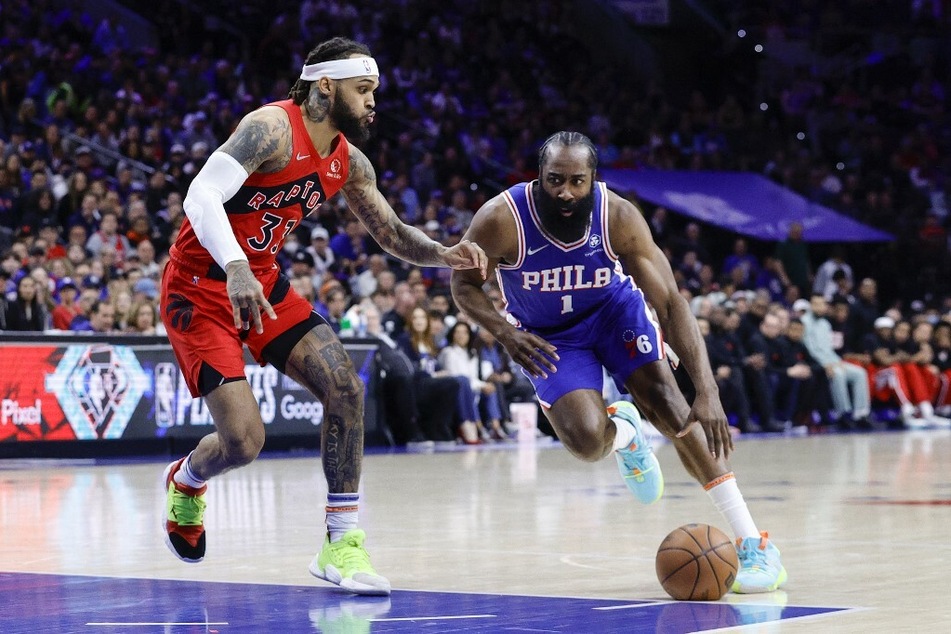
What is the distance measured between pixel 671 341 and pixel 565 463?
27.5 ft

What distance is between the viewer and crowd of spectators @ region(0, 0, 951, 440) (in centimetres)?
1811

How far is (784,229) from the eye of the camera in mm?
26891

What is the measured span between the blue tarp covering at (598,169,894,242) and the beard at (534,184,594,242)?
1883 centimetres

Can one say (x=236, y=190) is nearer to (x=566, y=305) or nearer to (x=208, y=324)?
(x=208, y=324)

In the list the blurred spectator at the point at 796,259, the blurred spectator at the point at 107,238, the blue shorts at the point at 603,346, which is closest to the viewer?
the blue shorts at the point at 603,346

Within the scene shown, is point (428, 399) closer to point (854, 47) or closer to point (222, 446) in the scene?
point (222, 446)

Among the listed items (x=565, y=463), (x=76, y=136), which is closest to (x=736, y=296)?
(x=565, y=463)

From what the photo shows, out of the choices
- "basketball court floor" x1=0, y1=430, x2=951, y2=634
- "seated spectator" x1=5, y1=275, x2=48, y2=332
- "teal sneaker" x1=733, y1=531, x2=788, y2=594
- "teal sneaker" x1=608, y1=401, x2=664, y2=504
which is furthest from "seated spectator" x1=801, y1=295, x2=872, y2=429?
"teal sneaker" x1=733, y1=531, x2=788, y2=594

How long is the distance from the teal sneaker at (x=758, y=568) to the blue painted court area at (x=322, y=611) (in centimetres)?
27

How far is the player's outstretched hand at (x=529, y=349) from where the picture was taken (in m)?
7.05

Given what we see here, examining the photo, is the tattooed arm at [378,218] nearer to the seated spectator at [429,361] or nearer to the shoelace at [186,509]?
the shoelace at [186,509]

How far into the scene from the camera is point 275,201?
6.64 m

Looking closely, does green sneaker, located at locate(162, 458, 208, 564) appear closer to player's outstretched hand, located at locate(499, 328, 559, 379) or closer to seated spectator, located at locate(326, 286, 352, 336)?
player's outstretched hand, located at locate(499, 328, 559, 379)

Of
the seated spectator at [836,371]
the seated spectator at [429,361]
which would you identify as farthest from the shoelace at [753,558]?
the seated spectator at [836,371]
